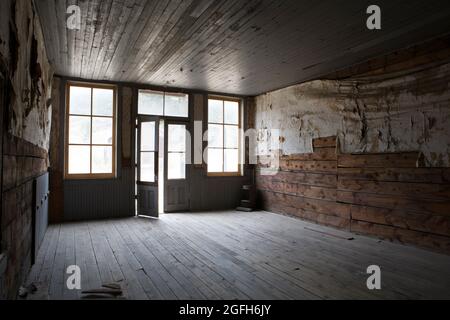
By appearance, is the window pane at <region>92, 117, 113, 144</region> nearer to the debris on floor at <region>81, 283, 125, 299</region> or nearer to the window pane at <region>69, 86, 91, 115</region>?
the window pane at <region>69, 86, 91, 115</region>

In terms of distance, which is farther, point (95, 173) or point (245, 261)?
point (95, 173)

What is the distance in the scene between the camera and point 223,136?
7352 mm

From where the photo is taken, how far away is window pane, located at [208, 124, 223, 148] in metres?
7.19

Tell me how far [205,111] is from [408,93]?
13.7 feet

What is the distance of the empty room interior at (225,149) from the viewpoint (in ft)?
9.36

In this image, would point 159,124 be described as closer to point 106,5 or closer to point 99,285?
point 106,5

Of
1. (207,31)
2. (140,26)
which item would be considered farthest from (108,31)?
(207,31)

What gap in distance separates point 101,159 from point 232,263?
393 cm

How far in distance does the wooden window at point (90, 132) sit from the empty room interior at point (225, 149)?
0.09 feet

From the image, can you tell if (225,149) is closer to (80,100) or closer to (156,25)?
(80,100)

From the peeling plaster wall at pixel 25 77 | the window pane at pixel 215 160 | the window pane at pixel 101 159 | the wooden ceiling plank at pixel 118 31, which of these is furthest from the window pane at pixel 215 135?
the peeling plaster wall at pixel 25 77

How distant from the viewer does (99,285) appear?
2814 millimetres

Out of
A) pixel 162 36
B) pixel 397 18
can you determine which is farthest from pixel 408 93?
pixel 162 36
